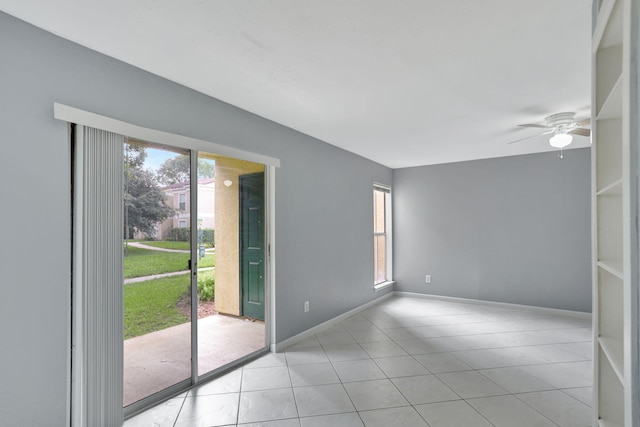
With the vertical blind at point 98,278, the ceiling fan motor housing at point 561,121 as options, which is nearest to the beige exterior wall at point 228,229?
the vertical blind at point 98,278

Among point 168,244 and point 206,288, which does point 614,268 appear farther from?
point 206,288

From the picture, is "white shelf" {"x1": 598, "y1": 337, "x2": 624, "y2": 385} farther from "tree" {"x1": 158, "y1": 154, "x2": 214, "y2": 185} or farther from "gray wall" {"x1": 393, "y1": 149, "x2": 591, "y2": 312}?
"gray wall" {"x1": 393, "y1": 149, "x2": 591, "y2": 312}

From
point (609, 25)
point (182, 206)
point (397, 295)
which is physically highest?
point (609, 25)

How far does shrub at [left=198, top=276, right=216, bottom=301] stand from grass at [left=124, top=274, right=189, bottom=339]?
11.1 inches

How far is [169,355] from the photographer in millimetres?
2516

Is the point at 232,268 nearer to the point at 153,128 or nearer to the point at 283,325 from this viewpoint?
the point at 283,325

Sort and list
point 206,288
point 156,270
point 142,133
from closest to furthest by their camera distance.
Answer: point 142,133 → point 156,270 → point 206,288

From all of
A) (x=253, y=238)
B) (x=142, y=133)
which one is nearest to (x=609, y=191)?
(x=142, y=133)

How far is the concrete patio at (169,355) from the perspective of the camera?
90.3 inches

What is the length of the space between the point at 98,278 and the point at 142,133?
99 cm

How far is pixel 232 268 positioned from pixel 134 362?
52.2 inches

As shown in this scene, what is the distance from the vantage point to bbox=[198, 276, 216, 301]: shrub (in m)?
2.91

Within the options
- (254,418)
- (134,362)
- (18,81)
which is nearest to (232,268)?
(134,362)

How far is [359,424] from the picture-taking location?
2.20 m
